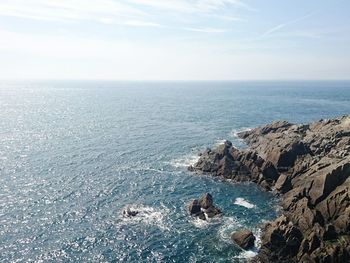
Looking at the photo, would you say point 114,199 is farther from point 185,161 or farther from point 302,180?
point 302,180

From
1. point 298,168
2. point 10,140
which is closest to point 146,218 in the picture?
point 298,168

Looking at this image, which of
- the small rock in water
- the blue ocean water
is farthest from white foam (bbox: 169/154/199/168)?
the small rock in water

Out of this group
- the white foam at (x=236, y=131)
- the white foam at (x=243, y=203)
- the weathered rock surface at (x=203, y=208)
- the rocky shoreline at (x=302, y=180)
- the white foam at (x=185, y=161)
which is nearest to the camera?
the rocky shoreline at (x=302, y=180)

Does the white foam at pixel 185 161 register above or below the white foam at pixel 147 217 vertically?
above

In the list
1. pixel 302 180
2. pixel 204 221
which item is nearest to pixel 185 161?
pixel 302 180

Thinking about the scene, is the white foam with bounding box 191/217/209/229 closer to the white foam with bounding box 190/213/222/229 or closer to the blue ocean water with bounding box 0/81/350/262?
the white foam with bounding box 190/213/222/229

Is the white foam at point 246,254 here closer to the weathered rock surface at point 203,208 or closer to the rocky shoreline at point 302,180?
the rocky shoreline at point 302,180

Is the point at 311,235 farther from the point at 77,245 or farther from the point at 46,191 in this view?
the point at 46,191

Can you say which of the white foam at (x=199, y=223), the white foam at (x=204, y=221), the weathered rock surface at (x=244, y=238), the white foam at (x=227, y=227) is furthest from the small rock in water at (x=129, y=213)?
the weathered rock surface at (x=244, y=238)
